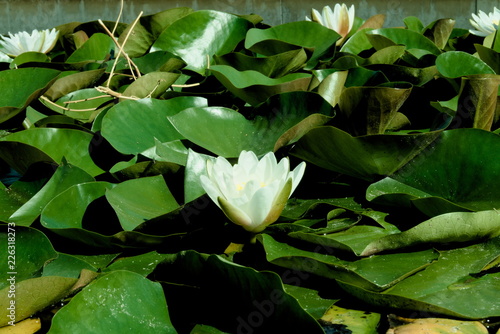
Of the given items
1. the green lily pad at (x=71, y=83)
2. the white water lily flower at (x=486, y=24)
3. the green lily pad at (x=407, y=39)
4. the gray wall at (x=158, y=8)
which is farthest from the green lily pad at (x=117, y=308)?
the gray wall at (x=158, y=8)

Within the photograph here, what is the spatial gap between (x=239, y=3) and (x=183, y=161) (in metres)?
2.92

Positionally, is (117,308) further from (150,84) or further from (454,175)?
(150,84)

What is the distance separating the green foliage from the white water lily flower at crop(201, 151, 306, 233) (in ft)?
0.13

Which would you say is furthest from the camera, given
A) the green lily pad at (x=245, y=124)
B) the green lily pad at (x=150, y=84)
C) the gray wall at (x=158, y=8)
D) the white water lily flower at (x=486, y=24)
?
the gray wall at (x=158, y=8)

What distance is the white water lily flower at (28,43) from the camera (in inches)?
76.6

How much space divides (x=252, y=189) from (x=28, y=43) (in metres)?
1.32

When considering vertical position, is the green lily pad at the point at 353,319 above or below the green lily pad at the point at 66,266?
below

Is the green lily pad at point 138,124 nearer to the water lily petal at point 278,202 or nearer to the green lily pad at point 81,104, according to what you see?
the green lily pad at point 81,104

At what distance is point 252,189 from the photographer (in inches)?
36.4

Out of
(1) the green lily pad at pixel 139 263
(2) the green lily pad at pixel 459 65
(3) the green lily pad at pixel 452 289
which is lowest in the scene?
(3) the green lily pad at pixel 452 289

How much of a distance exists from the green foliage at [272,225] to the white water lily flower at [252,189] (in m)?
0.04

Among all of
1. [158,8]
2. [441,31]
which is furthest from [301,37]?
[158,8]

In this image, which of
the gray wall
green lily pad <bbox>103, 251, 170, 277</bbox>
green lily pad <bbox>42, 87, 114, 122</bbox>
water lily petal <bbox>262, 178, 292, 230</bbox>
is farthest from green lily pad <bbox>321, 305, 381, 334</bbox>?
the gray wall

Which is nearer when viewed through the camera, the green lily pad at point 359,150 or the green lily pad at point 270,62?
the green lily pad at point 359,150
